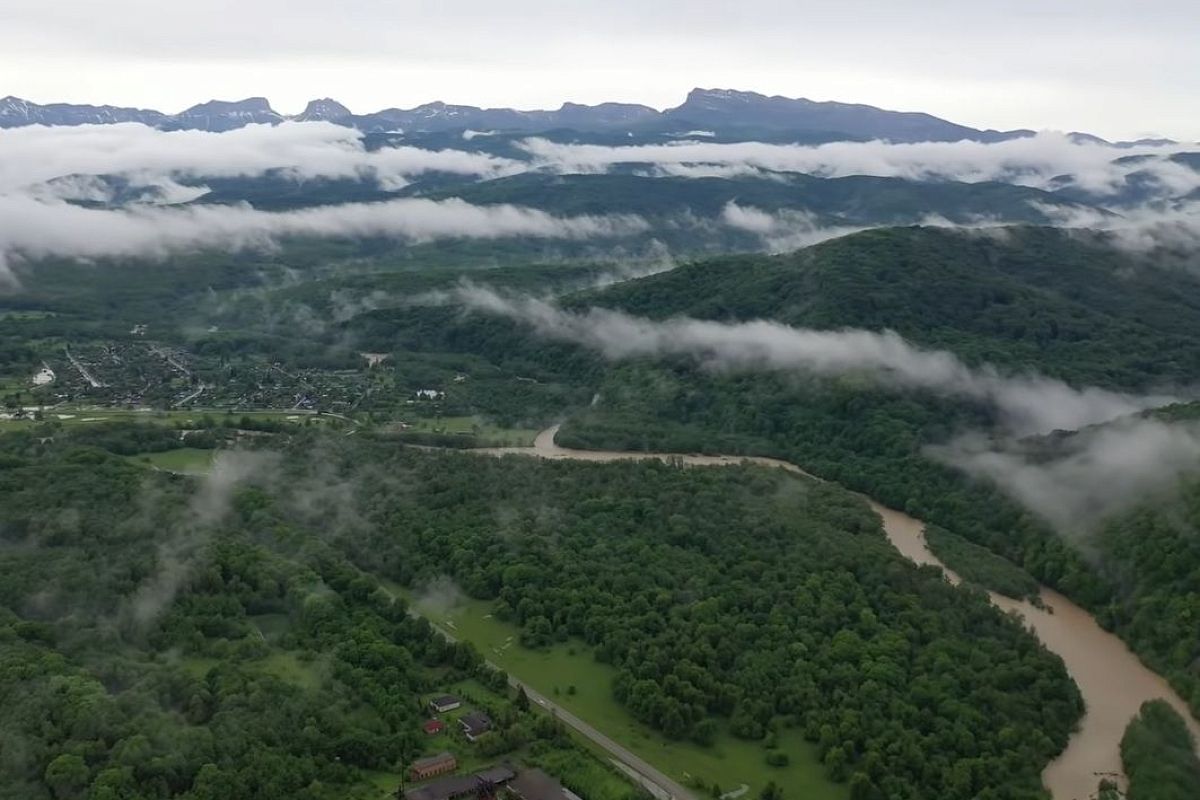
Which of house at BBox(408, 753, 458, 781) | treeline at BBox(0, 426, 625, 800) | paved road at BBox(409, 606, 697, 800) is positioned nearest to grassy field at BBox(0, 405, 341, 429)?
treeline at BBox(0, 426, 625, 800)

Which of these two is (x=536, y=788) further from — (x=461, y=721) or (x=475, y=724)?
(x=461, y=721)

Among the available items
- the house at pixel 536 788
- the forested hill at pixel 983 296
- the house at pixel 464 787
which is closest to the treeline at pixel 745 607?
the house at pixel 536 788

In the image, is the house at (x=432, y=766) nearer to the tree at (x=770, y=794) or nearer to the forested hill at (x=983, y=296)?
the tree at (x=770, y=794)

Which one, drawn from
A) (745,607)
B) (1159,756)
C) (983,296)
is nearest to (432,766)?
(745,607)

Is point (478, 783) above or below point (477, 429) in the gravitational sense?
above

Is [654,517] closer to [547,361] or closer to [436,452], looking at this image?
[436,452]

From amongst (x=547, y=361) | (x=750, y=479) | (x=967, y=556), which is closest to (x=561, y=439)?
(x=750, y=479)

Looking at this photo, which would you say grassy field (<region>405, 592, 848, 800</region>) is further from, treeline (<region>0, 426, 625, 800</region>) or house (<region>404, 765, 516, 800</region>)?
house (<region>404, 765, 516, 800</region>)
